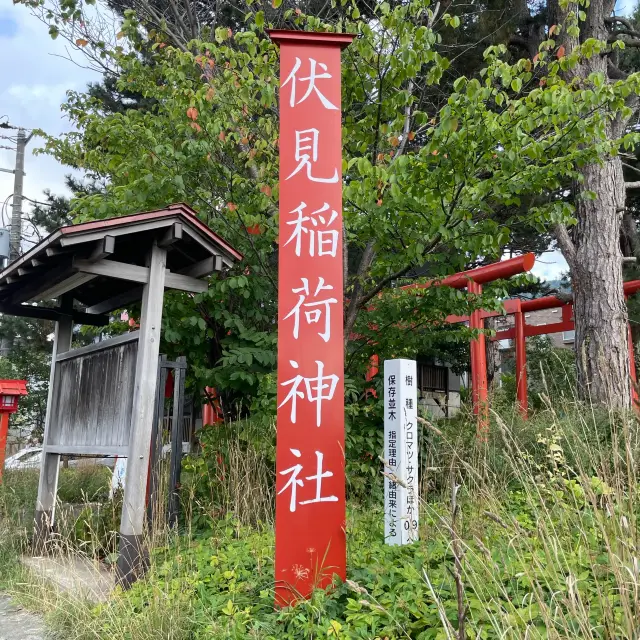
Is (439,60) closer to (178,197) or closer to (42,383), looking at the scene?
(178,197)

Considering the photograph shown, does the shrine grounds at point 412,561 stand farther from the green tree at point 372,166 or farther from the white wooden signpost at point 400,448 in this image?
the green tree at point 372,166

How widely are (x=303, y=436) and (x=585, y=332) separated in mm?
5651

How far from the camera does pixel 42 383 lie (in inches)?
676

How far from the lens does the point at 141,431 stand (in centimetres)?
448

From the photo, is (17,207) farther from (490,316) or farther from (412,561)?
(412,561)

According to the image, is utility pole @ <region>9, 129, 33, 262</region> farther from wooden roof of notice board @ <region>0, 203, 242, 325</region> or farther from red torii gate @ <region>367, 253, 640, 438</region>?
red torii gate @ <region>367, 253, 640, 438</region>

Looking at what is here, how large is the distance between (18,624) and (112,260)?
9.07ft

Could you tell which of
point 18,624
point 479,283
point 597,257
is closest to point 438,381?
point 479,283

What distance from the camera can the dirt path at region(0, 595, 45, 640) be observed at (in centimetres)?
359

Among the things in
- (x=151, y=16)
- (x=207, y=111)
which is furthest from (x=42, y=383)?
(x=207, y=111)

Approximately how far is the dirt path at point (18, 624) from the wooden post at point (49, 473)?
1317mm

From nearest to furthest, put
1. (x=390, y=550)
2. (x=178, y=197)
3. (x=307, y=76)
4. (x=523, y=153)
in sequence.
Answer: (x=390, y=550)
(x=307, y=76)
(x=523, y=153)
(x=178, y=197)

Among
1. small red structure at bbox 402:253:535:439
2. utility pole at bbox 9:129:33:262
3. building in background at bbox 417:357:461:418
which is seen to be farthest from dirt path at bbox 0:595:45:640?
building in background at bbox 417:357:461:418

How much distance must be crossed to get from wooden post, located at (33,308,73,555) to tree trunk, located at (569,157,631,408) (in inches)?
238
